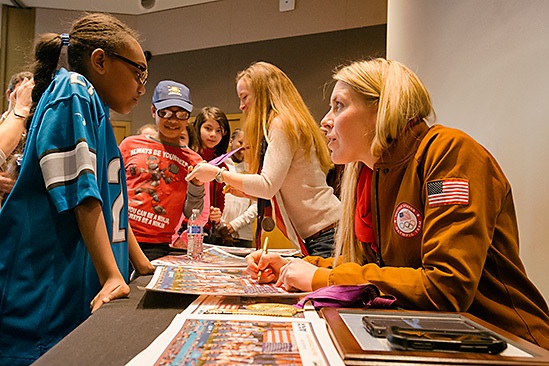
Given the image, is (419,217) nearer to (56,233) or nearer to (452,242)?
(452,242)

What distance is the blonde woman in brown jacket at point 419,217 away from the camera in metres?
0.81

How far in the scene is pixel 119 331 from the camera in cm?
66

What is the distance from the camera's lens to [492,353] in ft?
1.72

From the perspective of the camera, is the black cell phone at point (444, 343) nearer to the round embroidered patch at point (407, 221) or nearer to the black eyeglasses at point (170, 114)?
the round embroidered patch at point (407, 221)

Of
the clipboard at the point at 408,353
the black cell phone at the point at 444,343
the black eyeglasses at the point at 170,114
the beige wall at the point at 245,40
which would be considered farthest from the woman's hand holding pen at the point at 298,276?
the beige wall at the point at 245,40

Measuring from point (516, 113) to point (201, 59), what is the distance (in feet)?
14.9

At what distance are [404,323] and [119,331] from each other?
0.37 m

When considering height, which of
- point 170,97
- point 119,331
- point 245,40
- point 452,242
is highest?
point 245,40

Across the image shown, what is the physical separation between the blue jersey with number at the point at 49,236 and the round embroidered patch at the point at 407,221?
1.94ft

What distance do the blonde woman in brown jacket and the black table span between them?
0.86 ft

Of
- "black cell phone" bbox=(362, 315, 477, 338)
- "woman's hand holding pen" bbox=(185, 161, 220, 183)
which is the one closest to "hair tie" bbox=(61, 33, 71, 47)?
"woman's hand holding pen" bbox=(185, 161, 220, 183)

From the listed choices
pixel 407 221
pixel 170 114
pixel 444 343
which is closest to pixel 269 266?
pixel 407 221

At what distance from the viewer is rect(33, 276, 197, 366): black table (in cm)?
54

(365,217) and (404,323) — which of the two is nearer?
(404,323)
